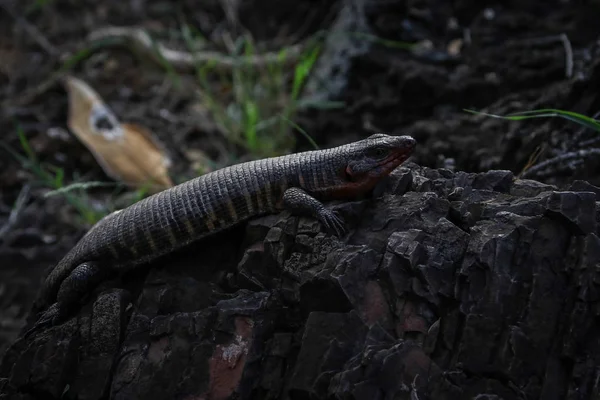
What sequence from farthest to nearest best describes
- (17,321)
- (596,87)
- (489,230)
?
1. (17,321)
2. (596,87)
3. (489,230)

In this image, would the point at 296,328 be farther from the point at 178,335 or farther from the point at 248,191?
the point at 248,191

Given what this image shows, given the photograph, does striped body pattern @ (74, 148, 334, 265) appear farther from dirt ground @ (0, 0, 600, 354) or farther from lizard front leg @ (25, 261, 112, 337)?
dirt ground @ (0, 0, 600, 354)

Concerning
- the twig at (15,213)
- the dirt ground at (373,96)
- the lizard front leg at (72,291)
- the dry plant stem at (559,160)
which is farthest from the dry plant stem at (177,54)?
the dry plant stem at (559,160)

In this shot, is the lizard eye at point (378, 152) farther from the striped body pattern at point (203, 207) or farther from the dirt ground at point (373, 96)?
the dirt ground at point (373, 96)

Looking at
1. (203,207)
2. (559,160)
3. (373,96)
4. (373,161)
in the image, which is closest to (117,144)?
(373,96)

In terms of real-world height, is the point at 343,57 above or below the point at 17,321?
above

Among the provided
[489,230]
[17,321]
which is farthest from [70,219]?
[489,230]

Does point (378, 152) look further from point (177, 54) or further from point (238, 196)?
point (177, 54)
